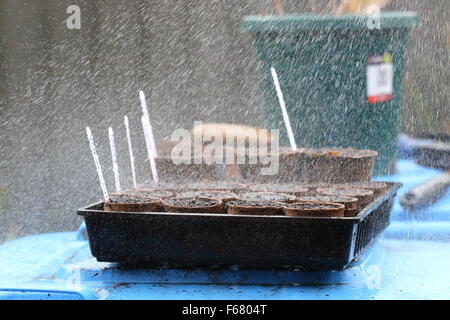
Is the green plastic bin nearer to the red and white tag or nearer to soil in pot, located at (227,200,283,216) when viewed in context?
the red and white tag

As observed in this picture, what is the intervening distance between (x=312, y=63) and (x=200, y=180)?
2.33ft

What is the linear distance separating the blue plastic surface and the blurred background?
199cm

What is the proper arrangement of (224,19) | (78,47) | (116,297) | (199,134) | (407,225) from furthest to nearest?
(224,19), (78,47), (199,134), (407,225), (116,297)

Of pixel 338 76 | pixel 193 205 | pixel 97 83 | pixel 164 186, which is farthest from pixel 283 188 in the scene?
pixel 97 83

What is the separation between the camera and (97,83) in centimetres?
453

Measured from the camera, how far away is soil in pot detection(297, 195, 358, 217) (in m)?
1.95

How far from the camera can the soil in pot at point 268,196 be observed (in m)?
2.06

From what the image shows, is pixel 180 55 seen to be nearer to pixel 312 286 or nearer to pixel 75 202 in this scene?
pixel 75 202

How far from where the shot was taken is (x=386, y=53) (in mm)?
3102

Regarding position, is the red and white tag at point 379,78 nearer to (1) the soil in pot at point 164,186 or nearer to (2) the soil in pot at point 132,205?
(1) the soil in pot at point 164,186

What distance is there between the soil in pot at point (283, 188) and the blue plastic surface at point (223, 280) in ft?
0.78

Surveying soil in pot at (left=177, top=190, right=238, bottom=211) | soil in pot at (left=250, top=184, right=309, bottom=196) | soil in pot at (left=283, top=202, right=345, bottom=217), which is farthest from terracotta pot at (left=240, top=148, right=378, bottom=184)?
soil in pot at (left=283, top=202, right=345, bottom=217)

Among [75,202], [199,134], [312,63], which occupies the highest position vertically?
[312,63]

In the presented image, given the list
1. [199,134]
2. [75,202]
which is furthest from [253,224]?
[75,202]
